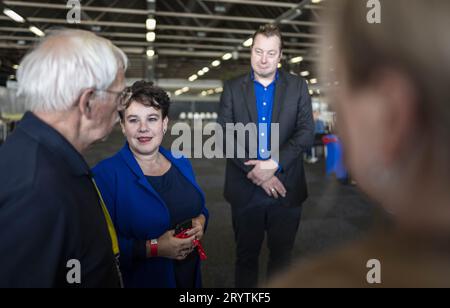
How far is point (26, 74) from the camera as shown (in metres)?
1.07

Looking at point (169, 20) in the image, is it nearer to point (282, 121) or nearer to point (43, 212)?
point (282, 121)

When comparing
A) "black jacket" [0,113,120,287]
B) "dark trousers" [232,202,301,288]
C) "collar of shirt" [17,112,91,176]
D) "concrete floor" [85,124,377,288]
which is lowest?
"concrete floor" [85,124,377,288]

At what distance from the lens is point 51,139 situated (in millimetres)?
1013

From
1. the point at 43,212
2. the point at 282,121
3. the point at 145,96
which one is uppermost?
the point at 145,96

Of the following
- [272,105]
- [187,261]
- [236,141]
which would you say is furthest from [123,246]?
[272,105]

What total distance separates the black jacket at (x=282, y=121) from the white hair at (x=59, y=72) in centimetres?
131

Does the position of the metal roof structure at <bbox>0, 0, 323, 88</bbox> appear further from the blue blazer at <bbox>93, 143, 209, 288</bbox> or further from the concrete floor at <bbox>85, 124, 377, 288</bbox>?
the blue blazer at <bbox>93, 143, 209, 288</bbox>

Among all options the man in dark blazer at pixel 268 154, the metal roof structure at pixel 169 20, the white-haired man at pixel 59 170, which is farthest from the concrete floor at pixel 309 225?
the metal roof structure at pixel 169 20

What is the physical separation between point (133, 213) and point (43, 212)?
822 mm

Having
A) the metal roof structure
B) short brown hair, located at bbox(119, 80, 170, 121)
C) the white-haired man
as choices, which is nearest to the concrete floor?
short brown hair, located at bbox(119, 80, 170, 121)

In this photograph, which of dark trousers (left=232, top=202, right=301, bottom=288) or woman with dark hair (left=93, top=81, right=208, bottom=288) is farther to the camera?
dark trousers (left=232, top=202, right=301, bottom=288)

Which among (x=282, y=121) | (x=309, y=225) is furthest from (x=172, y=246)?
(x=309, y=225)

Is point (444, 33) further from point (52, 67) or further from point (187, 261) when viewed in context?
point (187, 261)

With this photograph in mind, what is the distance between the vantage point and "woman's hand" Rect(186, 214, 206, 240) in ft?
5.90
